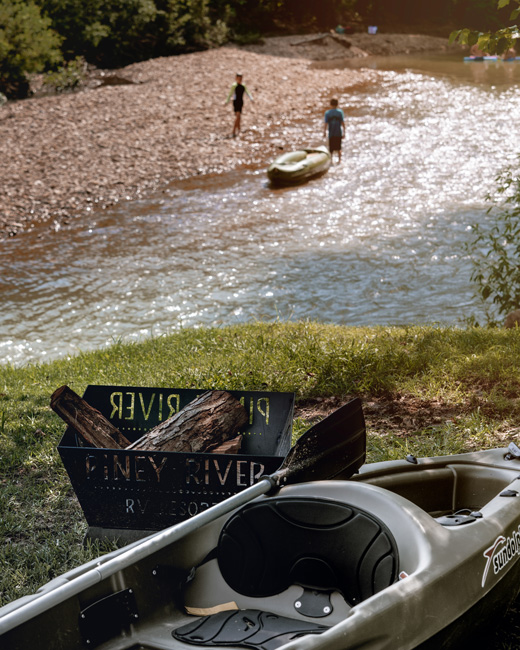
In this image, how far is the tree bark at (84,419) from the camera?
438 centimetres

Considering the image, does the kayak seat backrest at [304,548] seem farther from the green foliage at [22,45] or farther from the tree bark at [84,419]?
the green foliage at [22,45]

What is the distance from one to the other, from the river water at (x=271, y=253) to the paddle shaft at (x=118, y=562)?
713 centimetres

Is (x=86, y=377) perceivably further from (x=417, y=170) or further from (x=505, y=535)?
(x=417, y=170)

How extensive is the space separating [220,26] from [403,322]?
107 ft

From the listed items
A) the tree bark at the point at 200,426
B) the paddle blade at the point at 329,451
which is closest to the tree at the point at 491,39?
the tree bark at the point at 200,426

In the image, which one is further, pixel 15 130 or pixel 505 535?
pixel 15 130

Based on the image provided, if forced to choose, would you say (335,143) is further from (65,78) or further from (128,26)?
(128,26)

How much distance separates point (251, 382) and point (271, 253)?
26.3ft

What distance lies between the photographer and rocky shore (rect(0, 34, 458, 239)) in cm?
1834

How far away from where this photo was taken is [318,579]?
3.15 metres

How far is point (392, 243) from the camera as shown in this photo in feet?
47.0

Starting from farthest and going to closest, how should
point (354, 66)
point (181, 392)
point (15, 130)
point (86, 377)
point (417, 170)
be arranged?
point (354, 66)
point (15, 130)
point (417, 170)
point (86, 377)
point (181, 392)

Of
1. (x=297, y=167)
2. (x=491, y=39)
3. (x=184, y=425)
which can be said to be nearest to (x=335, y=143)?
(x=297, y=167)

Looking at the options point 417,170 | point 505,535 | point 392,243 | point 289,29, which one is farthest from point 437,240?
point 289,29
